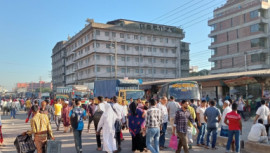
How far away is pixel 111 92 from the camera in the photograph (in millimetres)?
26141

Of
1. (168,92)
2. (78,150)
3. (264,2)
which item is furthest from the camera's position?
(264,2)

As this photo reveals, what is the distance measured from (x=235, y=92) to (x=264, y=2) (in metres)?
28.5

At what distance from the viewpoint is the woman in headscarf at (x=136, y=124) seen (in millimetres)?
8227

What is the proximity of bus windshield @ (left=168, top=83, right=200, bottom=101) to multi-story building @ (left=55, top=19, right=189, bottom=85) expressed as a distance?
37.6 m

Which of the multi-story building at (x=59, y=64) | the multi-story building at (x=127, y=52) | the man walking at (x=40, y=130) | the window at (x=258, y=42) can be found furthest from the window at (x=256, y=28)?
the multi-story building at (x=59, y=64)

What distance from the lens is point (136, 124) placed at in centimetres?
831

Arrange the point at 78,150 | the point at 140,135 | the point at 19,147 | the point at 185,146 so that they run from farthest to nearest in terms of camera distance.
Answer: the point at 140,135 → the point at 78,150 → the point at 185,146 → the point at 19,147

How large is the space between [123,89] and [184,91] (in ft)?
28.6

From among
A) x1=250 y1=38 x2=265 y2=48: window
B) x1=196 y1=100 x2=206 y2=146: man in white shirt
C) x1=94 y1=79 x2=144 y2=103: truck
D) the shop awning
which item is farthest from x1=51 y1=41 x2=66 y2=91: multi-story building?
x1=196 y1=100 x2=206 y2=146: man in white shirt

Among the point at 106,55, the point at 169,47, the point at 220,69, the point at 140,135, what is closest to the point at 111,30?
the point at 106,55

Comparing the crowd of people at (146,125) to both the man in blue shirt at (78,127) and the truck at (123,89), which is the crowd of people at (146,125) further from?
the truck at (123,89)

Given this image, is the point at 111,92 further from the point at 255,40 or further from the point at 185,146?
the point at 255,40

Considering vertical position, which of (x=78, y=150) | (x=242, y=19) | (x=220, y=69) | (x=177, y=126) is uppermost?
(x=242, y=19)

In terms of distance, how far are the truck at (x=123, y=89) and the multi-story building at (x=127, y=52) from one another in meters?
27.9
